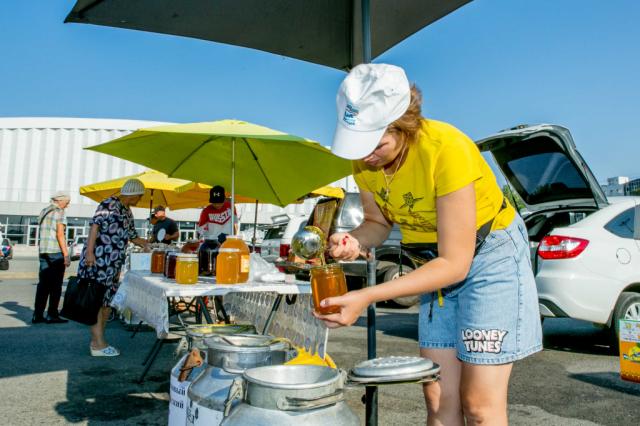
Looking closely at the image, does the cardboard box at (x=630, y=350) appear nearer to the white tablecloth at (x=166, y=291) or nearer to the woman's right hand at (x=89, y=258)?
the white tablecloth at (x=166, y=291)

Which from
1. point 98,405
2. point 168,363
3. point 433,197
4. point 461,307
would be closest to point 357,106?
point 433,197

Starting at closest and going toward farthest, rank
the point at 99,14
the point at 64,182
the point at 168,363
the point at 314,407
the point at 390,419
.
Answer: the point at 314,407 < the point at 99,14 < the point at 390,419 < the point at 168,363 < the point at 64,182

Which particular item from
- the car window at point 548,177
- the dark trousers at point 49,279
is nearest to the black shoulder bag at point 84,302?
the dark trousers at point 49,279

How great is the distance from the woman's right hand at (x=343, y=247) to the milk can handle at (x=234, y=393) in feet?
2.06

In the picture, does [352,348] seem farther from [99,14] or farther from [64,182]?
[64,182]

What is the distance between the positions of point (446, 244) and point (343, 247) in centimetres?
53

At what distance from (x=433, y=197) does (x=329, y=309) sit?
1.71 ft

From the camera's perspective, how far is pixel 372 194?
2117 millimetres

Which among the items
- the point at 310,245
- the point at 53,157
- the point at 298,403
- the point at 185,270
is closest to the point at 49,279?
the point at 185,270

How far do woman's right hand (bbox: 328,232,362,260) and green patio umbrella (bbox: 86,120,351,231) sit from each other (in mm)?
2278

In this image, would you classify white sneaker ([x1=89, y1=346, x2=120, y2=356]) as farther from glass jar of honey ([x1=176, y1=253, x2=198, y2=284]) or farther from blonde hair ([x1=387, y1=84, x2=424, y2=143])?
blonde hair ([x1=387, y1=84, x2=424, y2=143])

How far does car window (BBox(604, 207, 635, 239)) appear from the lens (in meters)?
5.12

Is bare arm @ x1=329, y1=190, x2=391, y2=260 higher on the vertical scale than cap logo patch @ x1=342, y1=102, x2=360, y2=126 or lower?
lower

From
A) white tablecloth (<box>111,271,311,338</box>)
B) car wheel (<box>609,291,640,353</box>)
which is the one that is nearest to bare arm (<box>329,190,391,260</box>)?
white tablecloth (<box>111,271,311,338</box>)
